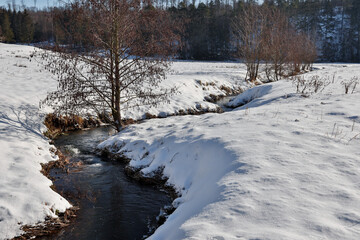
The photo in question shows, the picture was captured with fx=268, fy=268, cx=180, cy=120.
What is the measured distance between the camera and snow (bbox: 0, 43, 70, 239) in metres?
5.36

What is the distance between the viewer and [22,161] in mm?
7281

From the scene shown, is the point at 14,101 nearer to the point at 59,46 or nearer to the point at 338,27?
the point at 59,46

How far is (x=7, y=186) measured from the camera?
5.93m

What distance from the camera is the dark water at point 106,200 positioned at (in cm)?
558

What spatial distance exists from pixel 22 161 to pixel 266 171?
250 inches

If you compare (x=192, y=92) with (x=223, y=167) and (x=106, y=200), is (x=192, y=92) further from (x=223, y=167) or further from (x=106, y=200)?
(x=223, y=167)

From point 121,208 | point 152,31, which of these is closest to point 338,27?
point 152,31

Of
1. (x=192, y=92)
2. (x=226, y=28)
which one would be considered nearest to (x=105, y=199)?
(x=192, y=92)

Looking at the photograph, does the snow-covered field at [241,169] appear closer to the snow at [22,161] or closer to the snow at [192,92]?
the snow at [22,161]

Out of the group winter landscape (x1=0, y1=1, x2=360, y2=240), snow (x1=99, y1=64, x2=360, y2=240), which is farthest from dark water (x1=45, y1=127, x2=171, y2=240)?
snow (x1=99, y1=64, x2=360, y2=240)

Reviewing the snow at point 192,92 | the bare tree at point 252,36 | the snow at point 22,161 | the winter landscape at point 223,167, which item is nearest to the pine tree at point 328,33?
the snow at point 192,92

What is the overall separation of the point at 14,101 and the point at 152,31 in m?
6.84

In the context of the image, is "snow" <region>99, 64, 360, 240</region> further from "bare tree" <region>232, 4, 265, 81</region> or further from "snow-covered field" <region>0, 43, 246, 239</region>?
"bare tree" <region>232, 4, 265, 81</region>

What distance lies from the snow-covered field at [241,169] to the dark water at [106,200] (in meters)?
0.56
